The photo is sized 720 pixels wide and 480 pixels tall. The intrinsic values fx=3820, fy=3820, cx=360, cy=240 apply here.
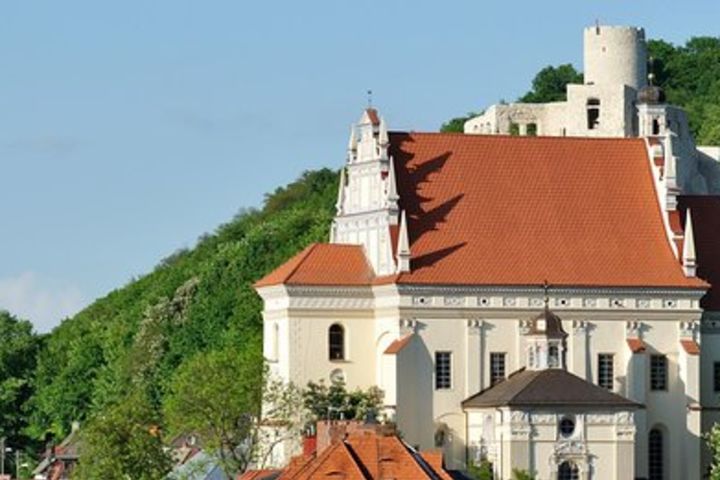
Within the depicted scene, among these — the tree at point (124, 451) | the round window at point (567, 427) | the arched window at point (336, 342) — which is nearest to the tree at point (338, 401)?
the arched window at point (336, 342)

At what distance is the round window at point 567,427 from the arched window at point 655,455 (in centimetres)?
568

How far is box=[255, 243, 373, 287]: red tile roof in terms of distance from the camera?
416 feet

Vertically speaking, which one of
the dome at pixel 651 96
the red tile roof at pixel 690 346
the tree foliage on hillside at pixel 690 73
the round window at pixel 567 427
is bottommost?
the round window at pixel 567 427

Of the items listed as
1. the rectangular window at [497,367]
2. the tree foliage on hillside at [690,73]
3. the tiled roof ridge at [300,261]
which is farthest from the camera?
the tree foliage on hillside at [690,73]

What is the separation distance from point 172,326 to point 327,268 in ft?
155

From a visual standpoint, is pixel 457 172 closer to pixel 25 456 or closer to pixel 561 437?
pixel 561 437

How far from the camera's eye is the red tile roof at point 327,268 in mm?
126750

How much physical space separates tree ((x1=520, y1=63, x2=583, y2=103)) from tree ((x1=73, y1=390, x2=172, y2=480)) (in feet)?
190

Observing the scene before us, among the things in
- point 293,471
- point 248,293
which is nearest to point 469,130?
point 248,293

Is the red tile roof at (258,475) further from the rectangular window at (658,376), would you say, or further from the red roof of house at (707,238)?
the red roof of house at (707,238)

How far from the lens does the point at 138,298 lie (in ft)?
647

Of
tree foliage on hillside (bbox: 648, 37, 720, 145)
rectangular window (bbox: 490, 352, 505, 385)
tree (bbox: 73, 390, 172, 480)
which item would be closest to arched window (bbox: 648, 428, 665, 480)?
rectangular window (bbox: 490, 352, 505, 385)

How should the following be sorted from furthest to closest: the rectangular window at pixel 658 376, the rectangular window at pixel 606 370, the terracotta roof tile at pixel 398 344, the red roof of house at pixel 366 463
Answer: the rectangular window at pixel 658 376 < the rectangular window at pixel 606 370 < the terracotta roof tile at pixel 398 344 < the red roof of house at pixel 366 463

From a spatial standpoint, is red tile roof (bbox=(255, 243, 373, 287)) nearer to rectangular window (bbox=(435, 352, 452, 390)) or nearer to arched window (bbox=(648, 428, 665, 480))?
rectangular window (bbox=(435, 352, 452, 390))
